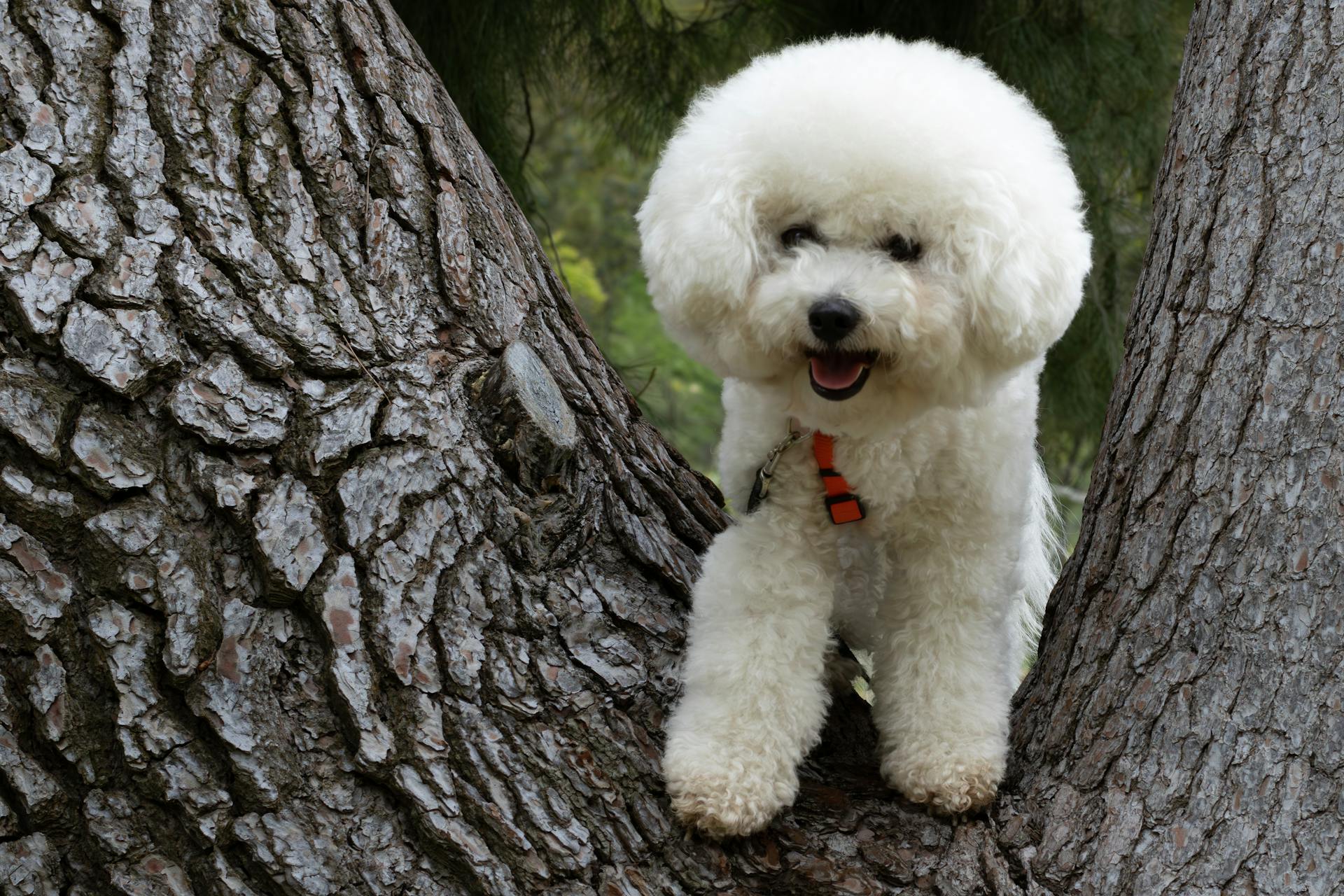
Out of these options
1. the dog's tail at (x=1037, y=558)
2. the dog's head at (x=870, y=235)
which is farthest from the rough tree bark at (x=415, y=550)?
the dog's tail at (x=1037, y=558)

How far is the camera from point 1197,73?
186 centimetres

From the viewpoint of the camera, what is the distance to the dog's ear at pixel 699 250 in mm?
1903

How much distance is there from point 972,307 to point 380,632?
1019 mm

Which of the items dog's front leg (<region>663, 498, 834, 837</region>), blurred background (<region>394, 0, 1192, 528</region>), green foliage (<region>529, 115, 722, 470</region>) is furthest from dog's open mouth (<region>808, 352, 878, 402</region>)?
green foliage (<region>529, 115, 722, 470</region>)

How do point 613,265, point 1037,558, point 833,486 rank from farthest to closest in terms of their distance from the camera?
point 613,265, point 1037,558, point 833,486

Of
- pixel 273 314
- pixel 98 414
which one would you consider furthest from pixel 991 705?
pixel 98 414

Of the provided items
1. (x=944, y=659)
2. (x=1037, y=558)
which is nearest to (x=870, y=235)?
(x=944, y=659)

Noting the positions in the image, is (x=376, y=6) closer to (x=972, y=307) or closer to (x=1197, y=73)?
(x=972, y=307)

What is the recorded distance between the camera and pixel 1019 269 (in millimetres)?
1837

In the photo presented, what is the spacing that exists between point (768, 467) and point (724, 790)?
561 mm

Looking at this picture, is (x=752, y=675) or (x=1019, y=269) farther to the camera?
(x=752, y=675)

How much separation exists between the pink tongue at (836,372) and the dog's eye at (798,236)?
0.65 ft

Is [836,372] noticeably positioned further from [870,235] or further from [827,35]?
[827,35]

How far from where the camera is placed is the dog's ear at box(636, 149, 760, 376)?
1903 millimetres
